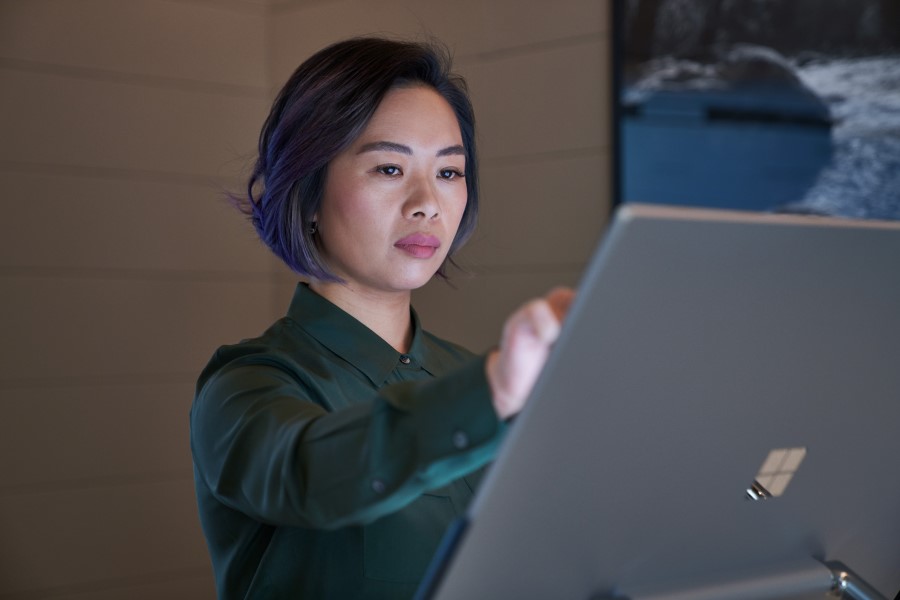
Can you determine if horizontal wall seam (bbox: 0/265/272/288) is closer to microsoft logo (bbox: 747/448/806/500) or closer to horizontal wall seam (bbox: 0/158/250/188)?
horizontal wall seam (bbox: 0/158/250/188)

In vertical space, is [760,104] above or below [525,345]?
below

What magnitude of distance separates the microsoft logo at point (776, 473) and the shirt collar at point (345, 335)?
0.62m

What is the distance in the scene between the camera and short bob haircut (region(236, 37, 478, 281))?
51.8 inches

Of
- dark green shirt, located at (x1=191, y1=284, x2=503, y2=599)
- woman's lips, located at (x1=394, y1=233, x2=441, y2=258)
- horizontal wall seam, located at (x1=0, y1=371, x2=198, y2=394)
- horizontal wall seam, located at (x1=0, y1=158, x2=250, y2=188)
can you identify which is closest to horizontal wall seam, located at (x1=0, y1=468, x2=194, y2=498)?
horizontal wall seam, located at (x1=0, y1=371, x2=198, y2=394)

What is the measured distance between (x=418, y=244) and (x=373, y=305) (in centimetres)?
12

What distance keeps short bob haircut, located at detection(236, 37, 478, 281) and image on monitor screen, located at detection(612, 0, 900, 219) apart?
1.79 m

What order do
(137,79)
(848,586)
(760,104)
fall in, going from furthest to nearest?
(137,79), (760,104), (848,586)

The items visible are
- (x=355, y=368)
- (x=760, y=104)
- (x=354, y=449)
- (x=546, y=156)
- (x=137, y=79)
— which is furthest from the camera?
(x=137, y=79)

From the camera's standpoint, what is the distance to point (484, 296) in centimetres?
346

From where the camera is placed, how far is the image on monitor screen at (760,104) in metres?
2.95

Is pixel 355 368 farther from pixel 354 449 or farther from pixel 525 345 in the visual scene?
pixel 525 345

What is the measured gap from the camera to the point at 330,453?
757mm

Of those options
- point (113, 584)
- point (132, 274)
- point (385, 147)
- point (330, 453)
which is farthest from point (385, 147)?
point (113, 584)

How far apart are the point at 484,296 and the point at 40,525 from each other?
1.56m
